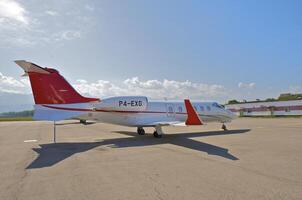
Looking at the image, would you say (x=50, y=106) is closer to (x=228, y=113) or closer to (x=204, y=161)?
(x=204, y=161)

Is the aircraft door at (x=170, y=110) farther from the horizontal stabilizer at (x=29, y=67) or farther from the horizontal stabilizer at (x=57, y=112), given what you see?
the horizontal stabilizer at (x=29, y=67)

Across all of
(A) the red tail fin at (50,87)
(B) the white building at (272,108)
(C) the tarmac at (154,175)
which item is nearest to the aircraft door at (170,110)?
(A) the red tail fin at (50,87)

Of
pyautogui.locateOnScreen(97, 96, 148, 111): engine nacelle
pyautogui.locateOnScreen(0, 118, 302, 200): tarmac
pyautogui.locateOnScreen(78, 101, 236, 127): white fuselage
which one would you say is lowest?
pyautogui.locateOnScreen(0, 118, 302, 200): tarmac

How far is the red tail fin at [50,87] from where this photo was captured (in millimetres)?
15531

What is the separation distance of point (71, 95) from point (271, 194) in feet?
44.4

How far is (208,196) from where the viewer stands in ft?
19.4

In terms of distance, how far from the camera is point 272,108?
5619 centimetres

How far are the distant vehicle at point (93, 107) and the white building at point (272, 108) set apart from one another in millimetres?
40246

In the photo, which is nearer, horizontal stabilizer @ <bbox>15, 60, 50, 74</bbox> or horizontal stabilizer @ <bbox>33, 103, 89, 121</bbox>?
horizontal stabilizer @ <bbox>15, 60, 50, 74</bbox>

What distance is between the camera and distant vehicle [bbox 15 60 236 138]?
50.6ft

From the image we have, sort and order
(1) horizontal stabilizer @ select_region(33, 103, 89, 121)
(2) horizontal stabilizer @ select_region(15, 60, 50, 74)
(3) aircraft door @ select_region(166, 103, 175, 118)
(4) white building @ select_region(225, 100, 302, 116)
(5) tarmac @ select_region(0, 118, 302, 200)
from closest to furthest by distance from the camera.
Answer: (5) tarmac @ select_region(0, 118, 302, 200), (2) horizontal stabilizer @ select_region(15, 60, 50, 74), (1) horizontal stabilizer @ select_region(33, 103, 89, 121), (3) aircraft door @ select_region(166, 103, 175, 118), (4) white building @ select_region(225, 100, 302, 116)

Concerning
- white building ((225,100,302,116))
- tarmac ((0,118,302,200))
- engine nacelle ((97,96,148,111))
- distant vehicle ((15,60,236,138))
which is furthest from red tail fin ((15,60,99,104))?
white building ((225,100,302,116))

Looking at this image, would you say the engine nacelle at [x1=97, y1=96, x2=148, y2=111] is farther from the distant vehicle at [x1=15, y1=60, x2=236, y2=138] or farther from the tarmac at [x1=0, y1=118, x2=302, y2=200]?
the tarmac at [x1=0, y1=118, x2=302, y2=200]

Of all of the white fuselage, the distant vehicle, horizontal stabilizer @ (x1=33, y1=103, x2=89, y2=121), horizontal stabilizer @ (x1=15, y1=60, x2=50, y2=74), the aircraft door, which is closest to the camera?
horizontal stabilizer @ (x1=15, y1=60, x2=50, y2=74)
